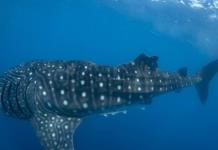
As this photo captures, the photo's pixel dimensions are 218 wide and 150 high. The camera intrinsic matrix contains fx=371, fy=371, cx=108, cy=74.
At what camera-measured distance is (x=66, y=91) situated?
8.45 meters

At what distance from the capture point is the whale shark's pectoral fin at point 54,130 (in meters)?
8.19

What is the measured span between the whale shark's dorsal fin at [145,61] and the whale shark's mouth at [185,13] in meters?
15.8

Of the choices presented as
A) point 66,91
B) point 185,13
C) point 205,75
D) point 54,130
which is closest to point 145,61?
→ point 66,91

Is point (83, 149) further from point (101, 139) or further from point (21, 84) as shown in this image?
point (21, 84)

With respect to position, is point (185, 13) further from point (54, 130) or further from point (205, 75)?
point (54, 130)

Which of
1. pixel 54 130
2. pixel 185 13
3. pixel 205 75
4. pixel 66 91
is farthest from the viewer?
pixel 185 13

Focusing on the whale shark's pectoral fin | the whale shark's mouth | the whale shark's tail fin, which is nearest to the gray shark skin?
the whale shark's pectoral fin

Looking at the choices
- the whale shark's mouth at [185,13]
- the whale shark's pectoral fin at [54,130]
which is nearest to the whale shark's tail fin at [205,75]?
the whale shark's pectoral fin at [54,130]

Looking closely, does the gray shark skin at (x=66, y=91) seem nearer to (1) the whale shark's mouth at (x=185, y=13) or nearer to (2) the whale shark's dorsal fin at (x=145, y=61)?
(2) the whale shark's dorsal fin at (x=145, y=61)

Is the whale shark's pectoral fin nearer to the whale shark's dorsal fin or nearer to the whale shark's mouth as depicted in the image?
the whale shark's dorsal fin

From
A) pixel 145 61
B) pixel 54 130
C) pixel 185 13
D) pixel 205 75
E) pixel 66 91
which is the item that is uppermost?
pixel 185 13

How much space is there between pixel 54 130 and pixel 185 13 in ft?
72.2

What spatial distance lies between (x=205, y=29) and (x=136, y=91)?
917 inches

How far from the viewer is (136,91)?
8.85 metres
